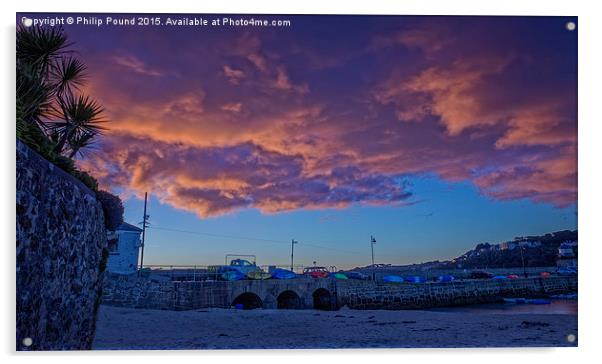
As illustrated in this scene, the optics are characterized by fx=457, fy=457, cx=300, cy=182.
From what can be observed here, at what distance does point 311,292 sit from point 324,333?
13350 millimetres

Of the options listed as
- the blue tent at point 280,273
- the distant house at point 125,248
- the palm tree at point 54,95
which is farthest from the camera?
the distant house at point 125,248

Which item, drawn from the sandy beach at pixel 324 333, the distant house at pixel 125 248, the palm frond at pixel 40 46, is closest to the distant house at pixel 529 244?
the sandy beach at pixel 324 333

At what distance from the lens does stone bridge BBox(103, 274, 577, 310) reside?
49.0 feet

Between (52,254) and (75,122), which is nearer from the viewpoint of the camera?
(52,254)

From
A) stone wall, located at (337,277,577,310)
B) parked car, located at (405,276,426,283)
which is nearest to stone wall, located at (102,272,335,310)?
stone wall, located at (337,277,577,310)

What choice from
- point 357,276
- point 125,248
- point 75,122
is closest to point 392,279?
point 357,276

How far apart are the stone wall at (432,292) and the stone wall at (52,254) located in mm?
16943

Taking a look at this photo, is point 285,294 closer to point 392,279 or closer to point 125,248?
point 392,279

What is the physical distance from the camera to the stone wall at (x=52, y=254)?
5.23 m

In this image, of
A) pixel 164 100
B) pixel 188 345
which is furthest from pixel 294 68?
pixel 188 345

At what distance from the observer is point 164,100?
812 centimetres

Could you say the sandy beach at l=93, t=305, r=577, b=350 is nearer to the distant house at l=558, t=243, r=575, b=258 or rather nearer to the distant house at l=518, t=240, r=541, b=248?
the distant house at l=558, t=243, r=575, b=258

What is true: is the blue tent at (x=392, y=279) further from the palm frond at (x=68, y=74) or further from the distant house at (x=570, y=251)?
the palm frond at (x=68, y=74)

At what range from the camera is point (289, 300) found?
21.6 m
